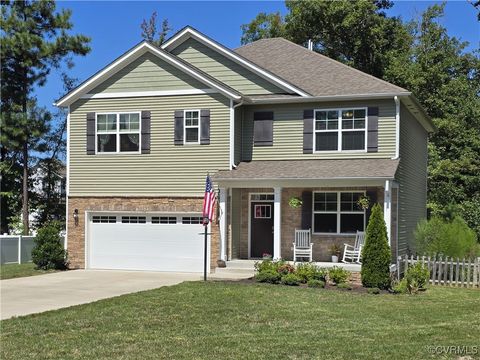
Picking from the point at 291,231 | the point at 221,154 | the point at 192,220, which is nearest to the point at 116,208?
the point at 192,220

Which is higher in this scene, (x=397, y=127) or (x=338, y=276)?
(x=397, y=127)

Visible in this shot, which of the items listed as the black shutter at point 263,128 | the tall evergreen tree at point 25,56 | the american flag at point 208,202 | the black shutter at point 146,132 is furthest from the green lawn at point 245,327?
the tall evergreen tree at point 25,56

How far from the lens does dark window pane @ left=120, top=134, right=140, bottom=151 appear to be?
20031 mm

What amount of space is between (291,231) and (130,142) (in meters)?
6.02

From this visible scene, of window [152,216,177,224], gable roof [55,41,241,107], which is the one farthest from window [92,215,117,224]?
gable roof [55,41,241,107]

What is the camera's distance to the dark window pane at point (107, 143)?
2020 cm

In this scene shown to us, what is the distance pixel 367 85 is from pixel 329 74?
6.58 ft

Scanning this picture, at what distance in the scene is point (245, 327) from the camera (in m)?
9.68

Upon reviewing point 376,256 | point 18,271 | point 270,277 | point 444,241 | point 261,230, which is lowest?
point 18,271

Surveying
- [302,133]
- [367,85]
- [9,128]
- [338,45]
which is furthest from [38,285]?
[338,45]

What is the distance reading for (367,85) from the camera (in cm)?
1900

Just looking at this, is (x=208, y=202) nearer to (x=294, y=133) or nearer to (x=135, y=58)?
(x=294, y=133)

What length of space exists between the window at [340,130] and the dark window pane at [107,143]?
662 centimetres

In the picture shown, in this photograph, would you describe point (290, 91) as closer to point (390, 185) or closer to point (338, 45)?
point (390, 185)
